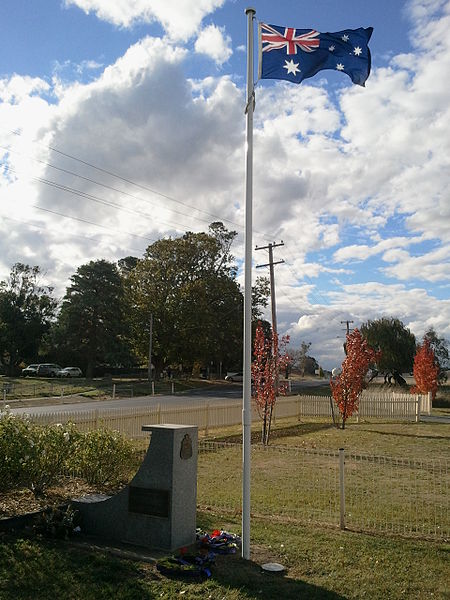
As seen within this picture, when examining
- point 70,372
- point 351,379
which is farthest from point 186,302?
point 351,379

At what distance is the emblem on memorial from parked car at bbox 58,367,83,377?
51.3m

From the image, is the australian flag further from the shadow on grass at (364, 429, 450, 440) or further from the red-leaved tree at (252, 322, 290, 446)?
the shadow on grass at (364, 429, 450, 440)

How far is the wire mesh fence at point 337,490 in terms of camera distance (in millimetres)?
8102

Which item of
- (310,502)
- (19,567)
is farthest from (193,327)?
(19,567)

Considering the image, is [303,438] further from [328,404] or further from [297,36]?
[297,36]

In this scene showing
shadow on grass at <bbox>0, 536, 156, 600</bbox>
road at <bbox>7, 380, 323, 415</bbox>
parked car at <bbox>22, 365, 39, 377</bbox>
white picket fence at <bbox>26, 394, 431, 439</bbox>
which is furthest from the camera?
parked car at <bbox>22, 365, 39, 377</bbox>

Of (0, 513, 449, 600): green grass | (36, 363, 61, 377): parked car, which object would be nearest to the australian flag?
(0, 513, 449, 600): green grass

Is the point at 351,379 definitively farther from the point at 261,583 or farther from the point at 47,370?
the point at 47,370

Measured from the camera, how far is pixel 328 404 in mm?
27078

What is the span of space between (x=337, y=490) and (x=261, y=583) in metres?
5.10

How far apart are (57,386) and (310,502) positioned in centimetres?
3567

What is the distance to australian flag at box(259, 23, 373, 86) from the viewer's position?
7289 mm

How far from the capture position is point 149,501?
668 cm

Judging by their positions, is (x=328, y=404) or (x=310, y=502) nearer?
(x=310, y=502)
